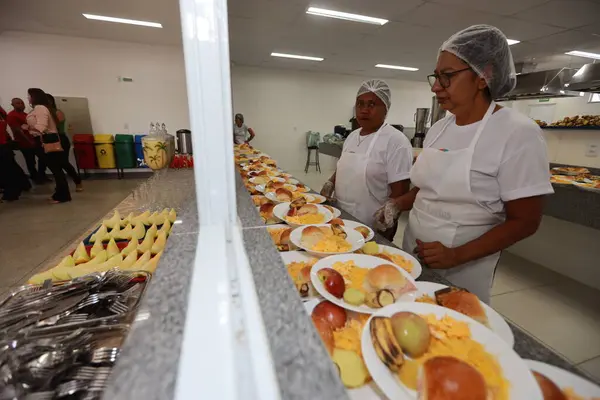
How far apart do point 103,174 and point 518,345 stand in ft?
29.3

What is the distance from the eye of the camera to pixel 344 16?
4332mm

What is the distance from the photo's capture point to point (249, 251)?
0.56m

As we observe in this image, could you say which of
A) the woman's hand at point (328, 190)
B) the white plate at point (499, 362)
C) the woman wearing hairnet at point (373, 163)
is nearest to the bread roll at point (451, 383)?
the white plate at point (499, 362)

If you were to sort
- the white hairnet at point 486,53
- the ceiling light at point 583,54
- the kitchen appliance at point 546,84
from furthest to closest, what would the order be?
the ceiling light at point 583,54 < the kitchen appliance at point 546,84 < the white hairnet at point 486,53

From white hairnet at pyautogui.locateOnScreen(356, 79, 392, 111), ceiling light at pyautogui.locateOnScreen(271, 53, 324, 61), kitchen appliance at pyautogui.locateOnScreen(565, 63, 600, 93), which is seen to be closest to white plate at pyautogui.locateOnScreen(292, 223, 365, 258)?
white hairnet at pyautogui.locateOnScreen(356, 79, 392, 111)

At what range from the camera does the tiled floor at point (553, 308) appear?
187 cm

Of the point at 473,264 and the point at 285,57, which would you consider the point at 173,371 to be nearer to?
the point at 473,264

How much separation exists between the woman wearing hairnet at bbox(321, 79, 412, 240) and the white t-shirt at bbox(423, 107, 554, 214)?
0.60 meters

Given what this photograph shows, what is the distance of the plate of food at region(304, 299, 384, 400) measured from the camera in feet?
1.49

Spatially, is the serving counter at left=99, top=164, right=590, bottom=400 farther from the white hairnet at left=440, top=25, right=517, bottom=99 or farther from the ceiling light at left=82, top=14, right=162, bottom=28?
the ceiling light at left=82, top=14, right=162, bottom=28

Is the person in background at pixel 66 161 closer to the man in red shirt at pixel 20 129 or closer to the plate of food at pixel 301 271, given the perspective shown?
the man in red shirt at pixel 20 129

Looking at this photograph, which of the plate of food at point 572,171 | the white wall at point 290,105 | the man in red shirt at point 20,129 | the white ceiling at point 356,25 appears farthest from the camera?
the white wall at point 290,105

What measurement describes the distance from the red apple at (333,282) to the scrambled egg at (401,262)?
27 cm

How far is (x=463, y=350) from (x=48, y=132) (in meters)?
6.11
